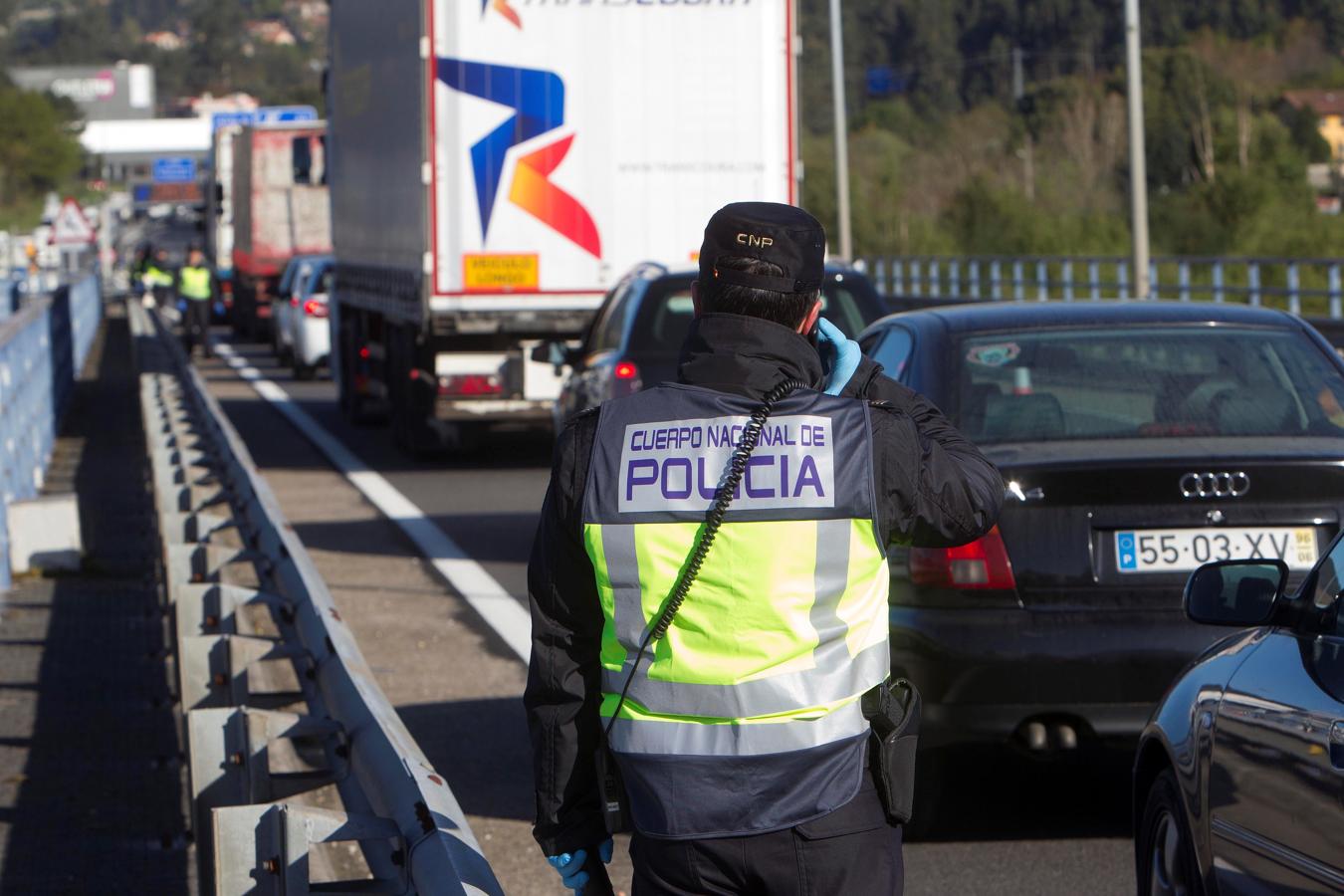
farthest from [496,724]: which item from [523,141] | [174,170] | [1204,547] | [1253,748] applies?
[174,170]

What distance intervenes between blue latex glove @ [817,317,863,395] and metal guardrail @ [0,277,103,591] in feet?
27.9

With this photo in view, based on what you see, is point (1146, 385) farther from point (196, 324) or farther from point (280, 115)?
point (280, 115)

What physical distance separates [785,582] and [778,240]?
49cm

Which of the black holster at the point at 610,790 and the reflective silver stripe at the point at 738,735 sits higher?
the reflective silver stripe at the point at 738,735

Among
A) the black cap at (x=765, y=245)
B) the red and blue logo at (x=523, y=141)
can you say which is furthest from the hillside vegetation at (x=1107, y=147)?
the black cap at (x=765, y=245)

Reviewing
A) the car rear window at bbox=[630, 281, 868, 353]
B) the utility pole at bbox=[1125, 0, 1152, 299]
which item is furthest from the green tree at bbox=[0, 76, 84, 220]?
the car rear window at bbox=[630, 281, 868, 353]

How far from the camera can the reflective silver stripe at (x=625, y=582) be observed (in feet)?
10.6

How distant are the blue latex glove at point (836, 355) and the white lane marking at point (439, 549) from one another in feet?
3.76

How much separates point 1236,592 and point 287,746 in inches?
118

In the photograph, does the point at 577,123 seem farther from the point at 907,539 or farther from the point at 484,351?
the point at 907,539

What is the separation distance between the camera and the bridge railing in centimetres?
3141

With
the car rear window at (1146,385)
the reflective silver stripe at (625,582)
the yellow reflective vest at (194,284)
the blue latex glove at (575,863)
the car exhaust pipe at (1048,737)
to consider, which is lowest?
the car exhaust pipe at (1048,737)

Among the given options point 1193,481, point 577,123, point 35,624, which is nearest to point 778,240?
point 1193,481

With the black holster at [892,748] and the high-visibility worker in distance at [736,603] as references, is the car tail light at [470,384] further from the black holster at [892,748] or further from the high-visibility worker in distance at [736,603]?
the black holster at [892,748]
